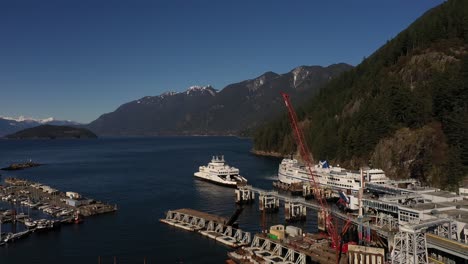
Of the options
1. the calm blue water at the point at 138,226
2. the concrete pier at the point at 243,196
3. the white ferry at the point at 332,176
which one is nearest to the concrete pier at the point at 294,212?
the calm blue water at the point at 138,226

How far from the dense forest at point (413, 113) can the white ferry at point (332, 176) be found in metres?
13.0

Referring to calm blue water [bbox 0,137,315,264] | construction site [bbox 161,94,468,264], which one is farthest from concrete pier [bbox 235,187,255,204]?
construction site [bbox 161,94,468,264]

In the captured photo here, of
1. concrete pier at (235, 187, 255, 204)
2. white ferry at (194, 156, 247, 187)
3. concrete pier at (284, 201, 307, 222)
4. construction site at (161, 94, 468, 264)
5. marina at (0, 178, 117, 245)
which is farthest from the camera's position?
white ferry at (194, 156, 247, 187)

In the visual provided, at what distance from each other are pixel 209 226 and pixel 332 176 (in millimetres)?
45397

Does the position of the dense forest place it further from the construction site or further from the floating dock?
the floating dock

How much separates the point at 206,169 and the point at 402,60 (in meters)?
81.1

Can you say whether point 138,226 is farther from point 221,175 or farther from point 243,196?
point 221,175

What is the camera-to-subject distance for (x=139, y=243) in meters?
72.3

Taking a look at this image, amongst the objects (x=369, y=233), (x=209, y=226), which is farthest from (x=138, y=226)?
(x=369, y=233)

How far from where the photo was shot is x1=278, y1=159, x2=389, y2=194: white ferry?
100812 mm

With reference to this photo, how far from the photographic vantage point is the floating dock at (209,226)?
229 ft

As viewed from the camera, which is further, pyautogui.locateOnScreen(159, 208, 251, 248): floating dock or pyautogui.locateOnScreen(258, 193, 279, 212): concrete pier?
pyautogui.locateOnScreen(258, 193, 279, 212): concrete pier

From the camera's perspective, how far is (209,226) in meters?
77.1

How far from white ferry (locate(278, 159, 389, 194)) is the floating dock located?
38.5 m
